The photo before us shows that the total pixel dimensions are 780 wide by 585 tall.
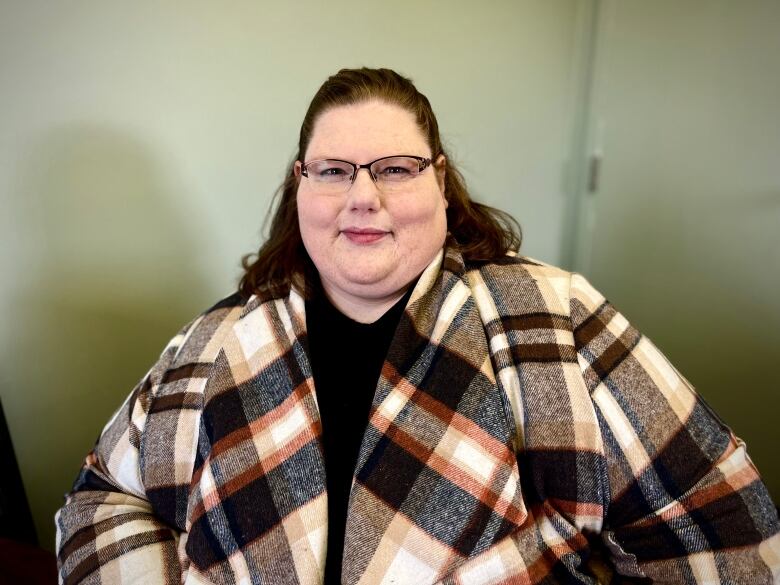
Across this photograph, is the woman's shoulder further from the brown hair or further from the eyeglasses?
the eyeglasses

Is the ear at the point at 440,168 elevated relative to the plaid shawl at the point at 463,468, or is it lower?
elevated

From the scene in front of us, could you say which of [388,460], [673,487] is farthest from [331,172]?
[673,487]

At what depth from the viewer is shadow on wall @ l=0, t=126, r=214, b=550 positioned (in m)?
1.21

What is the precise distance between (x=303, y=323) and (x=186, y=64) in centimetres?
68

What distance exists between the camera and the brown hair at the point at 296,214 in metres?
0.96

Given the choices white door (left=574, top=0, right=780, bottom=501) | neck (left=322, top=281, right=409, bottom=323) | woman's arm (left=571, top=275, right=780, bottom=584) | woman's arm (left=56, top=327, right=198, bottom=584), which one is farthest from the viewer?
white door (left=574, top=0, right=780, bottom=501)

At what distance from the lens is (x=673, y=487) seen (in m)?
0.80

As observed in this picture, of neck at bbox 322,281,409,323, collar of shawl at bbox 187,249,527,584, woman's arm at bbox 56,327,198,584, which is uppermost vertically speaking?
neck at bbox 322,281,409,323

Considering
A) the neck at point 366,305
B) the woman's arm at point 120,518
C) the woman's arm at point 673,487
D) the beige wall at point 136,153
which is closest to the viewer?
the woman's arm at point 673,487

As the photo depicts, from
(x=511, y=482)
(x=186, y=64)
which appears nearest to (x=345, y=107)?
(x=186, y=64)

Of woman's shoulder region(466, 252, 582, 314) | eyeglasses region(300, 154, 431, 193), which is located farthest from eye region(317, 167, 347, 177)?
woman's shoulder region(466, 252, 582, 314)

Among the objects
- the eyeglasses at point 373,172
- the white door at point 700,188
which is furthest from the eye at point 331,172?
the white door at point 700,188

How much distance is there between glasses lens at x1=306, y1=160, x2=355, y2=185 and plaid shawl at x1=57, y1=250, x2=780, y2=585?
0.22 meters

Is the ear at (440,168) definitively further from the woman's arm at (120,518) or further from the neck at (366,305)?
the woman's arm at (120,518)
